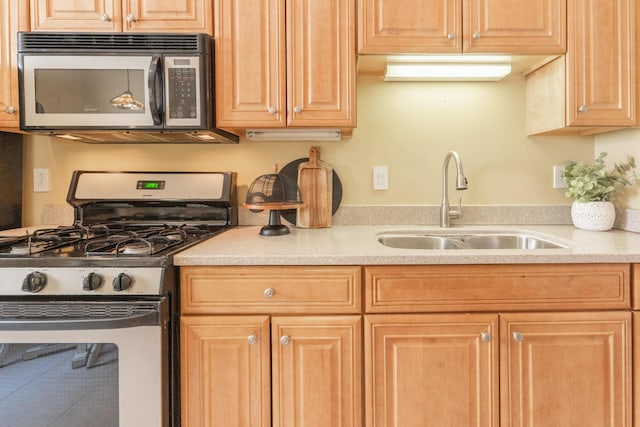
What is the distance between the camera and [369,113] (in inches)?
74.5

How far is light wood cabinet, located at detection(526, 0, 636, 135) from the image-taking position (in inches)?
59.9

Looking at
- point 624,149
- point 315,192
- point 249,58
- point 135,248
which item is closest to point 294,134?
point 315,192

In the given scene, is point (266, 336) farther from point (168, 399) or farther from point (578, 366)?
point (578, 366)

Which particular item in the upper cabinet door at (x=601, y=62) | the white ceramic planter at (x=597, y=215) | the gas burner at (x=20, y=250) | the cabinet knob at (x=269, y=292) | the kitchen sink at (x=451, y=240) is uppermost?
the upper cabinet door at (x=601, y=62)

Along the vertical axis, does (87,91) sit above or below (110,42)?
below

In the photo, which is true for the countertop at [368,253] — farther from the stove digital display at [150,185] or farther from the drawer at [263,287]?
the stove digital display at [150,185]

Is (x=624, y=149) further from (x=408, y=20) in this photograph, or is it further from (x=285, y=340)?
(x=285, y=340)

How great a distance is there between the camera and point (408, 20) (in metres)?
1.51

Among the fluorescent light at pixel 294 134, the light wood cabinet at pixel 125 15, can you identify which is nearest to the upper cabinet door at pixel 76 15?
the light wood cabinet at pixel 125 15

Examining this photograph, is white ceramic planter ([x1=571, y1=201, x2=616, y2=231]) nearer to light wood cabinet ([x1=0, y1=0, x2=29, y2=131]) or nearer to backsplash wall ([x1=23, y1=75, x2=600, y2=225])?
backsplash wall ([x1=23, y1=75, x2=600, y2=225])

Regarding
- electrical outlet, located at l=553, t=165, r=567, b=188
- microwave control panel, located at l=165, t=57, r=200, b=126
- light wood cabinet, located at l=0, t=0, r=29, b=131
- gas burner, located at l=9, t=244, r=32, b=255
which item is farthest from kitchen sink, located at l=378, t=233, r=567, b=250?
light wood cabinet, located at l=0, t=0, r=29, b=131

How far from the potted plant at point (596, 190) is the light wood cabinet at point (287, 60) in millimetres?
1031

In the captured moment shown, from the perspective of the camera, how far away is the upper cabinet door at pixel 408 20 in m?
1.51

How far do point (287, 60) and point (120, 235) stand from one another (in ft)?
3.05
